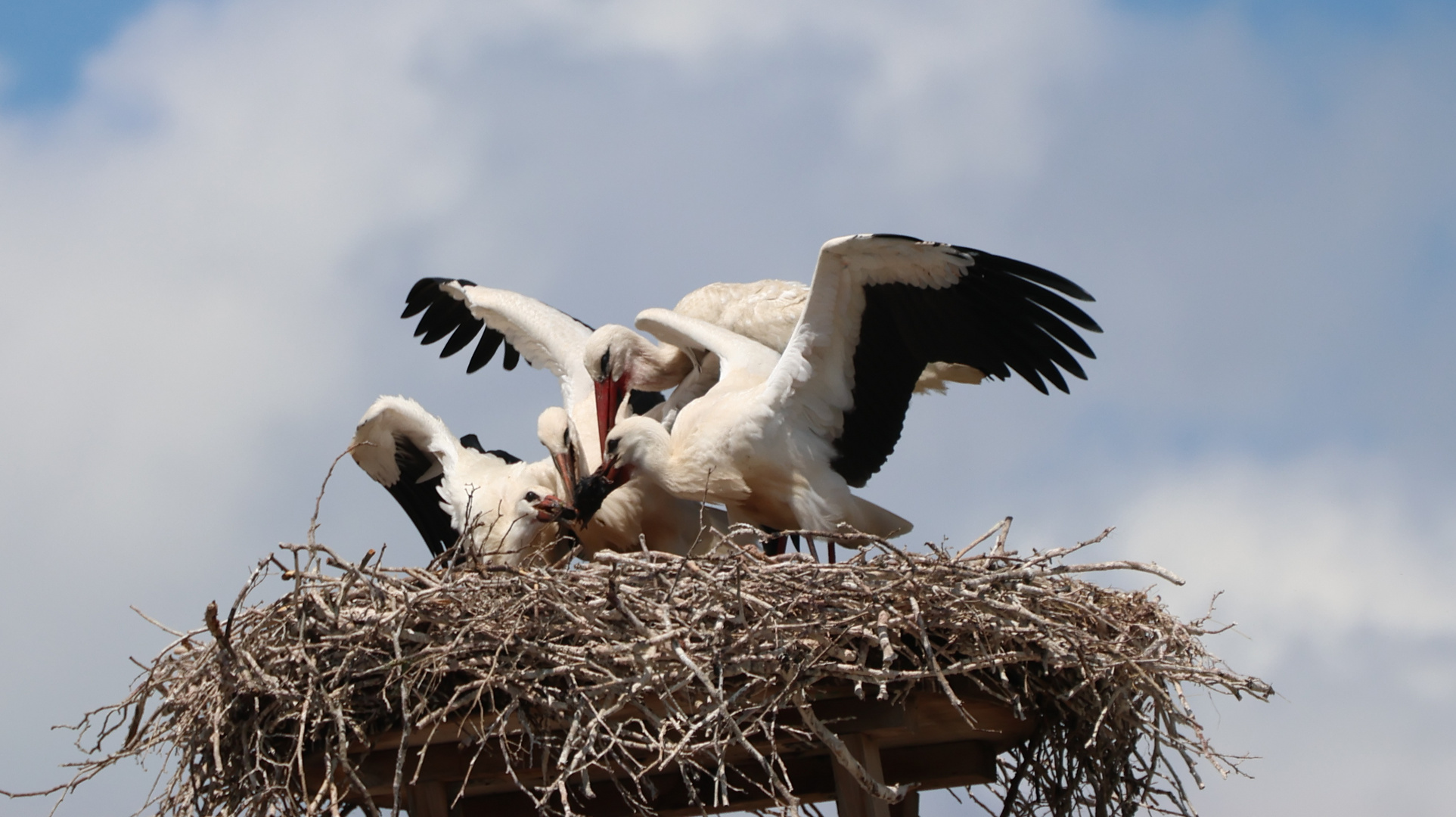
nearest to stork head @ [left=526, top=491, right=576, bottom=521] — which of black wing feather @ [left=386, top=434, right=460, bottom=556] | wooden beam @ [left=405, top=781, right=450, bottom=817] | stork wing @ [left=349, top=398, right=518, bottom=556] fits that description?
stork wing @ [left=349, top=398, right=518, bottom=556]

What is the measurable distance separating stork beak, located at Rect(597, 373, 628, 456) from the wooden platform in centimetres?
147

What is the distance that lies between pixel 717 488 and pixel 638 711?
1195mm

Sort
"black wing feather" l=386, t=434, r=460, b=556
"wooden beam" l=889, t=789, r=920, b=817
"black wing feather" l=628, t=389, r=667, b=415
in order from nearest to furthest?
"wooden beam" l=889, t=789, r=920, b=817, "black wing feather" l=386, t=434, r=460, b=556, "black wing feather" l=628, t=389, r=667, b=415

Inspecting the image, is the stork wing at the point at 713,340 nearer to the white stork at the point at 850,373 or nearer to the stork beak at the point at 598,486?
the white stork at the point at 850,373

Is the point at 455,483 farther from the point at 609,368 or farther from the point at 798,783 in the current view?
the point at 798,783

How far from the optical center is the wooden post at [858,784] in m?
3.41

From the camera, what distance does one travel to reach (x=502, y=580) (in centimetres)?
339

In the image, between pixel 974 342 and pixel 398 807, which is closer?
pixel 398 807

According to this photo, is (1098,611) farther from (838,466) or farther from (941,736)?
(838,466)

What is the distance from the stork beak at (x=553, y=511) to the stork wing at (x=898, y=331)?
631 millimetres

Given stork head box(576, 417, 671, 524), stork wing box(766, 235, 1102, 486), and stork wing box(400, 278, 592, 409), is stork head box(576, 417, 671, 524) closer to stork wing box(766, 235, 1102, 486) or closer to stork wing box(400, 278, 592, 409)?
stork wing box(766, 235, 1102, 486)

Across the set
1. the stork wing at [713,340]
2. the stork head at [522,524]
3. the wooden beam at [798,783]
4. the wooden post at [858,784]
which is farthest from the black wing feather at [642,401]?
the wooden post at [858,784]

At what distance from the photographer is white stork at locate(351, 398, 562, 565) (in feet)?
15.1

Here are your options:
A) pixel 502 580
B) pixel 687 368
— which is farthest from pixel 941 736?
pixel 687 368
